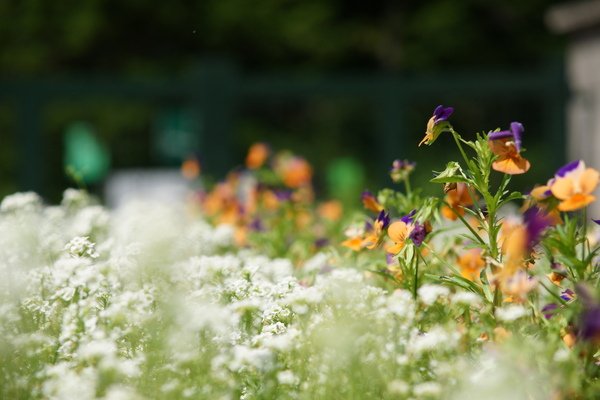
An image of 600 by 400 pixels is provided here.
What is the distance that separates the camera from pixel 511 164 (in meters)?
1.81

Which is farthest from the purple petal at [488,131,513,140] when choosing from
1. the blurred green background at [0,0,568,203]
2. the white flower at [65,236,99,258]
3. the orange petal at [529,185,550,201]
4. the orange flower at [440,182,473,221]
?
the blurred green background at [0,0,568,203]

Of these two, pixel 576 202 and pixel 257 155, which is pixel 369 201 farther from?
pixel 257 155

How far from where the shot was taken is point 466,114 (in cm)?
1633

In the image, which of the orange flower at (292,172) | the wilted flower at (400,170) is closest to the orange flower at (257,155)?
the orange flower at (292,172)

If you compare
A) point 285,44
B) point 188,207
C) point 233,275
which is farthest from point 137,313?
point 285,44

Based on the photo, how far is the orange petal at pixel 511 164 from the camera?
1.80 m

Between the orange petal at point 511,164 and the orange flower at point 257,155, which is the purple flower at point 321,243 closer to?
the orange flower at point 257,155

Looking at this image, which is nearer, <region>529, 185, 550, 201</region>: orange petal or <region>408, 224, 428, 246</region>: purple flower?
<region>529, 185, 550, 201</region>: orange petal

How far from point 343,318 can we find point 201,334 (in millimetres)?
249

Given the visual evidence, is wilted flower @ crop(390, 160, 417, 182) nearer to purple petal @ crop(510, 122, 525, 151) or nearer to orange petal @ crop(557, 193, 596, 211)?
purple petal @ crop(510, 122, 525, 151)

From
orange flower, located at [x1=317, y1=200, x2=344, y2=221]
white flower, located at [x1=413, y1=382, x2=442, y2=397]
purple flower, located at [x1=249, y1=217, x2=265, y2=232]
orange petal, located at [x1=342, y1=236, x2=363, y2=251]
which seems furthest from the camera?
orange flower, located at [x1=317, y1=200, x2=344, y2=221]

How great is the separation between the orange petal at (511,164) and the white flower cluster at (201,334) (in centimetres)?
25

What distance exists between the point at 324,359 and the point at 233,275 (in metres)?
0.43

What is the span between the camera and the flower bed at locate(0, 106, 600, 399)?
1532 mm
